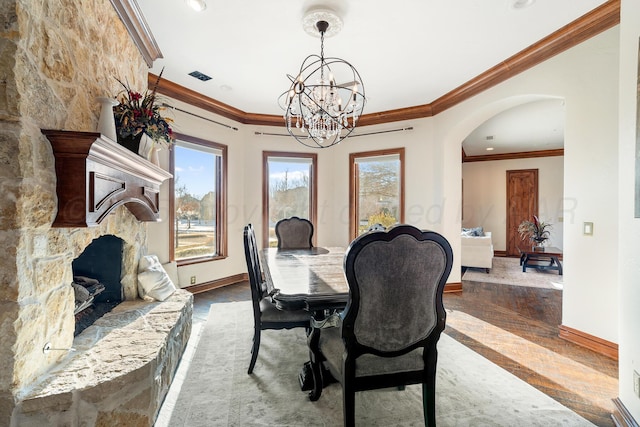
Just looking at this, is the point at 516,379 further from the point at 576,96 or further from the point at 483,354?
the point at 576,96

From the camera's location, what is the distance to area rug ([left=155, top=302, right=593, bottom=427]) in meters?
1.68

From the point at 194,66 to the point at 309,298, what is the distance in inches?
113

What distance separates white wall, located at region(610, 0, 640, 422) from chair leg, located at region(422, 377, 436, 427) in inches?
41.6

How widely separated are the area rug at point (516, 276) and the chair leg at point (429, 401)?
403cm

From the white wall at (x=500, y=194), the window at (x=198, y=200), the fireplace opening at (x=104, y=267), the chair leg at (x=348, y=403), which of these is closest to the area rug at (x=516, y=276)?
the white wall at (x=500, y=194)

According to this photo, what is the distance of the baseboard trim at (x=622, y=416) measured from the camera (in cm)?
156

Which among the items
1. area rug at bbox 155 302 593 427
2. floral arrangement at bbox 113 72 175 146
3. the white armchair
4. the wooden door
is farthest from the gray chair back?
the wooden door

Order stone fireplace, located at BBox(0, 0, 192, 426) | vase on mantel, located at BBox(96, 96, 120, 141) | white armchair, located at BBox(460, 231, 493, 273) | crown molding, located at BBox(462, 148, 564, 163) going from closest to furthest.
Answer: stone fireplace, located at BBox(0, 0, 192, 426) → vase on mantel, located at BBox(96, 96, 120, 141) → white armchair, located at BBox(460, 231, 493, 273) → crown molding, located at BBox(462, 148, 564, 163)

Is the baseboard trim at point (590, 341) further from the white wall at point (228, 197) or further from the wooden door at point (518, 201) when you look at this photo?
the wooden door at point (518, 201)

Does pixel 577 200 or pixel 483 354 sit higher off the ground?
pixel 577 200

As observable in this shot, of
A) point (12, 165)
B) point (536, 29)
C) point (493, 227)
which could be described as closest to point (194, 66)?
point (12, 165)

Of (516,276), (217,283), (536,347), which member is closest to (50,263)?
(217,283)

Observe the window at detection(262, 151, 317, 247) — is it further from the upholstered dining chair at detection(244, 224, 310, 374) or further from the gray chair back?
the gray chair back

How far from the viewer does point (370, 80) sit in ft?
11.8
